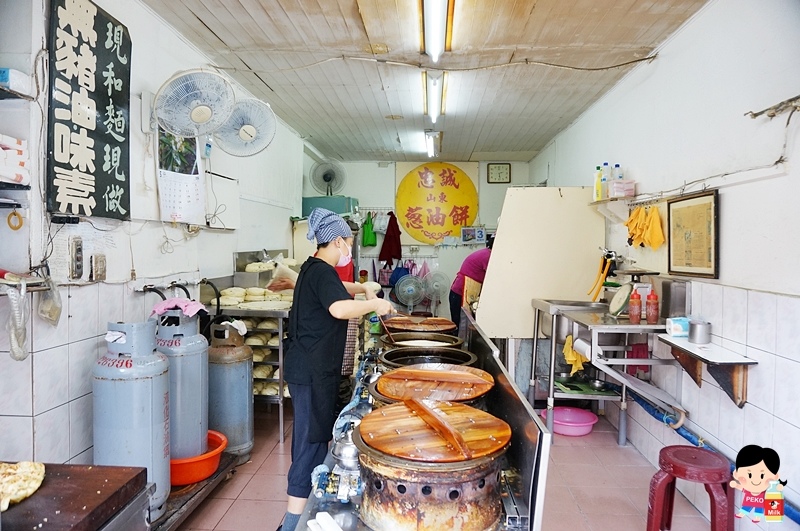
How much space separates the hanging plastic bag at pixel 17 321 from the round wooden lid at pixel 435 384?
4.95 feet

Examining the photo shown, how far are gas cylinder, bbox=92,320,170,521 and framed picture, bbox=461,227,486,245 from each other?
6.35 meters

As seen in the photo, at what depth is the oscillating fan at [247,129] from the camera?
3602 millimetres

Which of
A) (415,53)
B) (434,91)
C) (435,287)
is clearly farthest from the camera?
(435,287)

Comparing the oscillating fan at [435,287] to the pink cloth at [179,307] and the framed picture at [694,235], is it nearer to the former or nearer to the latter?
the framed picture at [694,235]

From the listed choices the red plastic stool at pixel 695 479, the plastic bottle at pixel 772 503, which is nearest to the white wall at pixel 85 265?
the red plastic stool at pixel 695 479

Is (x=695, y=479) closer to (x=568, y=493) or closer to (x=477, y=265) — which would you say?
(x=568, y=493)

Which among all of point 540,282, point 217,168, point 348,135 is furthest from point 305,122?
point 540,282

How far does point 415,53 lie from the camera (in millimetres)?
3777

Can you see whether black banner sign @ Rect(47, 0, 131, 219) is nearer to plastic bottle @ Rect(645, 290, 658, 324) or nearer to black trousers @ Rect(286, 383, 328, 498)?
black trousers @ Rect(286, 383, 328, 498)

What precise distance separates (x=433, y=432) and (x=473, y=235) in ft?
23.2

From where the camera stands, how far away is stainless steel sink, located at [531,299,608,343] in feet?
12.8

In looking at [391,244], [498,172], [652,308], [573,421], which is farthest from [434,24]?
[498,172]

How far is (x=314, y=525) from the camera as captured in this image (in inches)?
52.0

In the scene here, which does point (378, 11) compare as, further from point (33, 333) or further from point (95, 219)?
point (33, 333)
